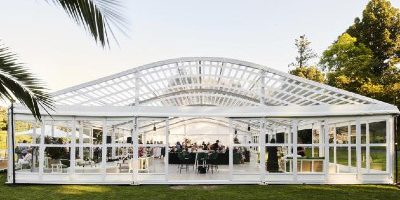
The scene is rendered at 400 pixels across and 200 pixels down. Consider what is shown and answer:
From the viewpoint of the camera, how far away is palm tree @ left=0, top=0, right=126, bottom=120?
3604 millimetres

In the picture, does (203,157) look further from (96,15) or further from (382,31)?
(382,31)

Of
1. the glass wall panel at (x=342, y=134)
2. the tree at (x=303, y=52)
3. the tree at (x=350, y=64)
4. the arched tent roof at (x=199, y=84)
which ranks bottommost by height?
the glass wall panel at (x=342, y=134)

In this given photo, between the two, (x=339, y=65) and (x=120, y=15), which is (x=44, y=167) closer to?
(x=120, y=15)

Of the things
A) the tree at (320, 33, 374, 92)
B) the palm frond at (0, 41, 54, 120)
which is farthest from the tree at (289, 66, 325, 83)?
the palm frond at (0, 41, 54, 120)

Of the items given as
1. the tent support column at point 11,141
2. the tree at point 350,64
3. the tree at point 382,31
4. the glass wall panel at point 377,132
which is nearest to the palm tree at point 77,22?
the tent support column at point 11,141

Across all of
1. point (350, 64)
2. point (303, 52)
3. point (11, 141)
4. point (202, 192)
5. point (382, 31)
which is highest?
point (303, 52)

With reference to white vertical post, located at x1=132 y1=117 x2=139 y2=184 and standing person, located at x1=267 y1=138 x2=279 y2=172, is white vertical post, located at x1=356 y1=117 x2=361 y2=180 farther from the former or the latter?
white vertical post, located at x1=132 y1=117 x2=139 y2=184

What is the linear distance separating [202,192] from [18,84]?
9.49m

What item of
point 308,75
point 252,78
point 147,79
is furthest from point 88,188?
point 308,75

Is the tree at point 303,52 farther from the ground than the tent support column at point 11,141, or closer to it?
farther from the ground

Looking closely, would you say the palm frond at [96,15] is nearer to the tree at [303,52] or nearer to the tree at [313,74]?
the tree at [313,74]

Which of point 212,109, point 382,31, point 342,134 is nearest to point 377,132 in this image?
point 342,134

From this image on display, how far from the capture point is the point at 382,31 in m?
34.8

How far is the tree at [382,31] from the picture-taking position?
3416 cm
